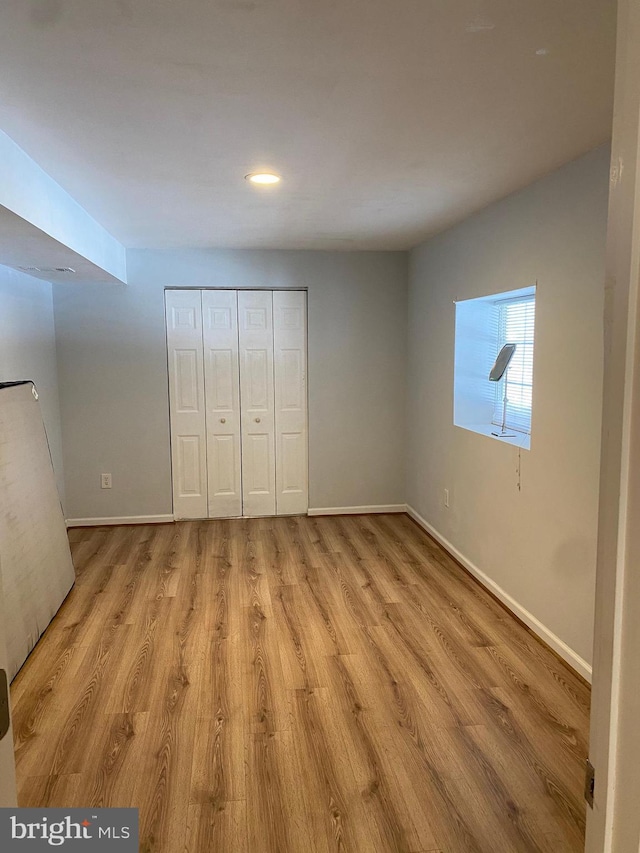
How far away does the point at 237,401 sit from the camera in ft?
16.8

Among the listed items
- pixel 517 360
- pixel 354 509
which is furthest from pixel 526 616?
pixel 354 509

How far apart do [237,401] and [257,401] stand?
0.58 ft

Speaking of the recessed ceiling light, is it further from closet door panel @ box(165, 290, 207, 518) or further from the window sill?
closet door panel @ box(165, 290, 207, 518)

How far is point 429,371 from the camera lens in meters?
4.68

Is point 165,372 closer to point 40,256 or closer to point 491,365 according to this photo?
point 40,256

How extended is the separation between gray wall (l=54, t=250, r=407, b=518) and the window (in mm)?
1194

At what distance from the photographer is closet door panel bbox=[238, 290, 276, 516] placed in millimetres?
5035

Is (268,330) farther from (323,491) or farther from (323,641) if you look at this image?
(323,641)

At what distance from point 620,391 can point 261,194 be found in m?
2.80

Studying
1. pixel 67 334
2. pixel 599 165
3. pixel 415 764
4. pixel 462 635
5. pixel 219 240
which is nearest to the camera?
pixel 415 764

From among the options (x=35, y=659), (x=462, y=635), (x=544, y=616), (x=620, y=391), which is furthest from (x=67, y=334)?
(x=620, y=391)

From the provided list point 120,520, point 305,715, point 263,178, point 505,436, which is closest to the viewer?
point 305,715

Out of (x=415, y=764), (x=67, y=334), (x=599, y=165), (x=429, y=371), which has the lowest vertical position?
(x=415, y=764)

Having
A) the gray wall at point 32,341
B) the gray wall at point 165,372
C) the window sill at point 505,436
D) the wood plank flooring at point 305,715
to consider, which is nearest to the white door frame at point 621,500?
the wood plank flooring at point 305,715
